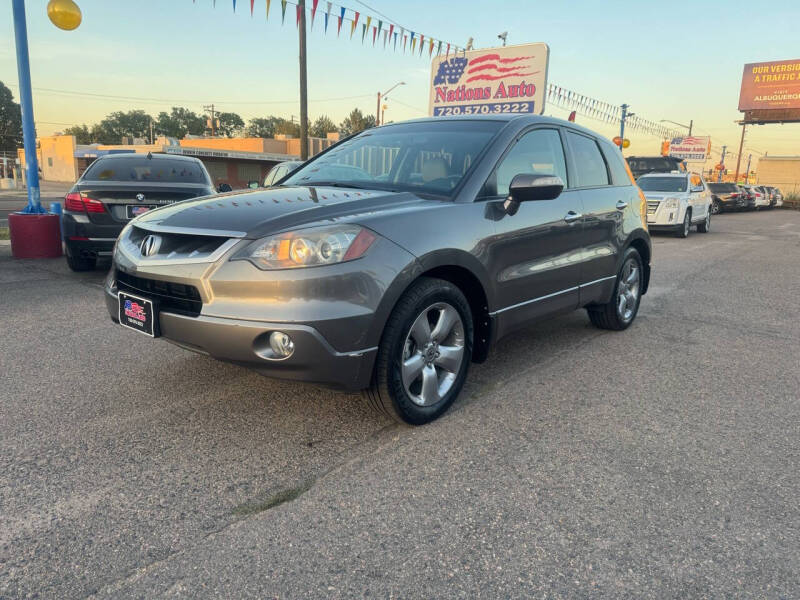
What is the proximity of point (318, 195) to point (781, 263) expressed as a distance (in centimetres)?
1059

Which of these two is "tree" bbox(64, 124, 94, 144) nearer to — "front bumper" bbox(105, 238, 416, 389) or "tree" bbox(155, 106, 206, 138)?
"tree" bbox(155, 106, 206, 138)

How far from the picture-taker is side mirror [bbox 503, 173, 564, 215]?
131 inches

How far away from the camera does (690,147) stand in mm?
49969

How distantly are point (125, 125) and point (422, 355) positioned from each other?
119132 millimetres

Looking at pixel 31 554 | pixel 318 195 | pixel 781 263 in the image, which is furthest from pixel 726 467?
pixel 781 263

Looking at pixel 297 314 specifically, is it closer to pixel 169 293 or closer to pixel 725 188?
pixel 169 293

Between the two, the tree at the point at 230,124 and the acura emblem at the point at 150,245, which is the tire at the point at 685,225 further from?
the tree at the point at 230,124

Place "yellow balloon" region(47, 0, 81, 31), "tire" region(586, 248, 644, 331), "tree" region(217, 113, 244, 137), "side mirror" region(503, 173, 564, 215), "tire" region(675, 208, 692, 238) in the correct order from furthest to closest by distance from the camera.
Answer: "tree" region(217, 113, 244, 137) → "tire" region(675, 208, 692, 238) → "yellow balloon" region(47, 0, 81, 31) → "tire" region(586, 248, 644, 331) → "side mirror" region(503, 173, 564, 215)

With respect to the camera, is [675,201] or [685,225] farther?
[685,225]

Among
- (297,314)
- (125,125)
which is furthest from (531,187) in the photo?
(125,125)

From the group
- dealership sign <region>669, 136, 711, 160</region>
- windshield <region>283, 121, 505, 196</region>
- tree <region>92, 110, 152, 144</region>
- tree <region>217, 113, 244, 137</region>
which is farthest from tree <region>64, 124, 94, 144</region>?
windshield <region>283, 121, 505, 196</region>

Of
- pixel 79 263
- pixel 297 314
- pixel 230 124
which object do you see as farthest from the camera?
pixel 230 124

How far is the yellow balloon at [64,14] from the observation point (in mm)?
8836

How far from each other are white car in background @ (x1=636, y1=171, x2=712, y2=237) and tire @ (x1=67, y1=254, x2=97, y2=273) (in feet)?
40.3
